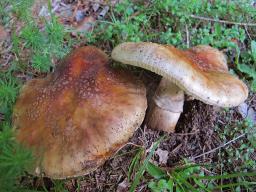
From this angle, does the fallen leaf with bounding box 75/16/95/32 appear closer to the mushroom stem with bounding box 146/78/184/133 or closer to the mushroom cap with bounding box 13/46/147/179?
the mushroom cap with bounding box 13/46/147/179

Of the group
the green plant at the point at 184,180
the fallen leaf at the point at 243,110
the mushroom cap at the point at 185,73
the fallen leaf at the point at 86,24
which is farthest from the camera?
the fallen leaf at the point at 86,24

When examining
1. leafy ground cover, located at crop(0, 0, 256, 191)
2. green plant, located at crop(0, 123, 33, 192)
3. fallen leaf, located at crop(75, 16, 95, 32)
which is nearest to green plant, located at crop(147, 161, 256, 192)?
leafy ground cover, located at crop(0, 0, 256, 191)

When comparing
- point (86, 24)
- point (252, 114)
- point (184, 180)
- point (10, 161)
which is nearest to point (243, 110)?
point (252, 114)

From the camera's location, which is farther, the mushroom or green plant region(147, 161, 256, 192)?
green plant region(147, 161, 256, 192)

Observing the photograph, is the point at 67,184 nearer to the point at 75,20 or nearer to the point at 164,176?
the point at 164,176

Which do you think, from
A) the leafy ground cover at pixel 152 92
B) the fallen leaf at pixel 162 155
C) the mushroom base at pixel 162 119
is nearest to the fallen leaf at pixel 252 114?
the leafy ground cover at pixel 152 92

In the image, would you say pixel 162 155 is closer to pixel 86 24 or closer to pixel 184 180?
pixel 184 180

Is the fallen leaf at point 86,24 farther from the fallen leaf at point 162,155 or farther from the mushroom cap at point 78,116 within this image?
the fallen leaf at point 162,155
